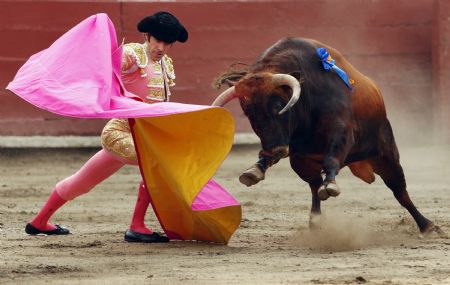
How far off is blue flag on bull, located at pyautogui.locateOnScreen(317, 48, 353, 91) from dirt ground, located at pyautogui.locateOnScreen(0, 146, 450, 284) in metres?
0.66

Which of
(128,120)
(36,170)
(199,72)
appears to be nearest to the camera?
(128,120)

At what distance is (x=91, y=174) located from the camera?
211 inches

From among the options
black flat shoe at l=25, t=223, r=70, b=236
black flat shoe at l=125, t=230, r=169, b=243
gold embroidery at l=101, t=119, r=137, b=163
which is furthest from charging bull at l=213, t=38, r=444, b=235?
black flat shoe at l=25, t=223, r=70, b=236

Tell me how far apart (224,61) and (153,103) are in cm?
401

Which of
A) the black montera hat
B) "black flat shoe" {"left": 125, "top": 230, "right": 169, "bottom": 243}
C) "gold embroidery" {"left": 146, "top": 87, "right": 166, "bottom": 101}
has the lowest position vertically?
"black flat shoe" {"left": 125, "top": 230, "right": 169, "bottom": 243}

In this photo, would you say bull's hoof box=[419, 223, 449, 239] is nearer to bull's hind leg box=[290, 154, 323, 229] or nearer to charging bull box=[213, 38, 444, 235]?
charging bull box=[213, 38, 444, 235]

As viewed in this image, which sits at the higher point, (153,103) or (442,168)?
(153,103)

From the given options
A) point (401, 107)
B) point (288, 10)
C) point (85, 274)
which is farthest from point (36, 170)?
point (85, 274)

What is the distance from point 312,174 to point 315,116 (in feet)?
1.74

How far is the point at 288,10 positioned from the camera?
9.30 metres

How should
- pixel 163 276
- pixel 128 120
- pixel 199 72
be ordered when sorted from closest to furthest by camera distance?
1. pixel 163 276
2. pixel 128 120
3. pixel 199 72

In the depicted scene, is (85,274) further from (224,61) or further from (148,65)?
(224,61)

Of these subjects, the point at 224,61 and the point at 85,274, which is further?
the point at 224,61

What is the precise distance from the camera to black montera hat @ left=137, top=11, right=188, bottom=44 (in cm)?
523
